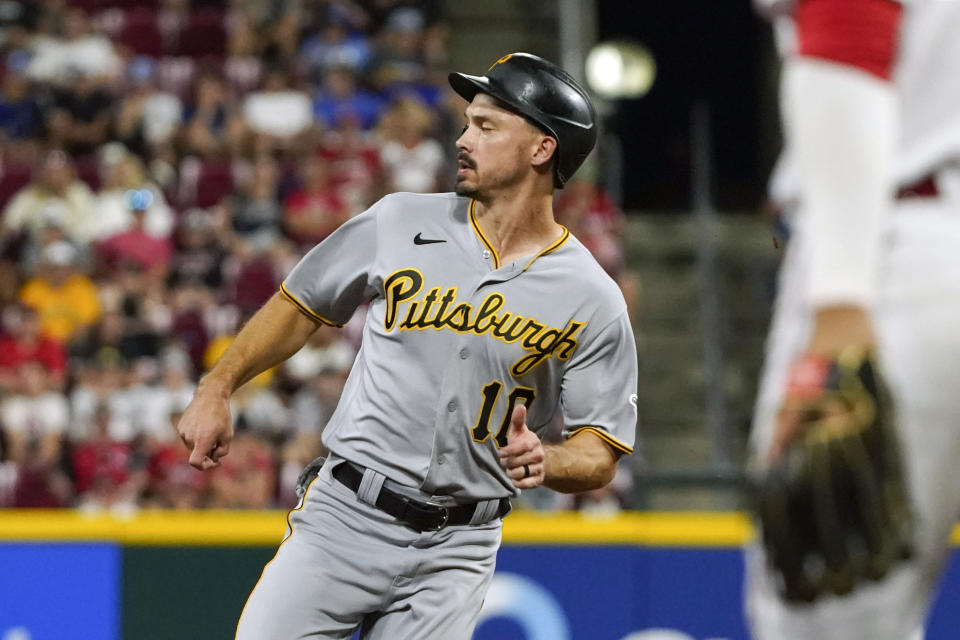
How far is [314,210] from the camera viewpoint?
10.1 meters

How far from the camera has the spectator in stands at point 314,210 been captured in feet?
33.2

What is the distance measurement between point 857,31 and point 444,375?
1.95 metres

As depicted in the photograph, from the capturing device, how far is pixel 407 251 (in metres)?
3.59

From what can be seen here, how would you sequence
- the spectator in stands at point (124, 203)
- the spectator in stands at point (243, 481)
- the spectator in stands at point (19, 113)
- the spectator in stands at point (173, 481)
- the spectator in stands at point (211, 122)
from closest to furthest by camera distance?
the spectator in stands at point (243, 481) → the spectator in stands at point (173, 481) → the spectator in stands at point (124, 203) → the spectator in stands at point (211, 122) → the spectator in stands at point (19, 113)

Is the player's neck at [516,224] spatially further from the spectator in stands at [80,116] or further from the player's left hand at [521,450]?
the spectator in stands at [80,116]

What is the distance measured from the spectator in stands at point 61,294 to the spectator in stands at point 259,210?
1.14m

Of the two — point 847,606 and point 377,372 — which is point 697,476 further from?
point 847,606

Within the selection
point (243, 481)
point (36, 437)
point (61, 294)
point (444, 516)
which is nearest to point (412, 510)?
point (444, 516)

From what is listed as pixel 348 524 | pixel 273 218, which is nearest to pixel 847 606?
pixel 348 524

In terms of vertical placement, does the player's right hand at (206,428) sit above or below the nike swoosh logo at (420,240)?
below

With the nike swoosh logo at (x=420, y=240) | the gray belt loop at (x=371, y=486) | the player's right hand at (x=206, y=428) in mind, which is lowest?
the gray belt loop at (x=371, y=486)

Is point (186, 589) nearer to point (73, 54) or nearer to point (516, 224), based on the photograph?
point (516, 224)

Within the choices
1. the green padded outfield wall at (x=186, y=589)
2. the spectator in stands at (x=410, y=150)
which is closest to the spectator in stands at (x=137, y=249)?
the spectator in stands at (x=410, y=150)

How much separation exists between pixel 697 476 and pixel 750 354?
5823mm
